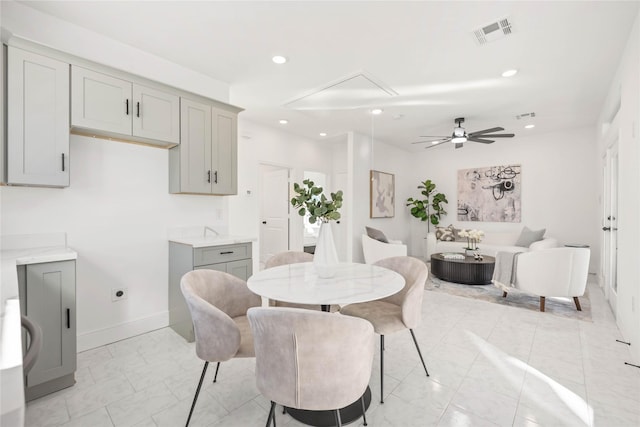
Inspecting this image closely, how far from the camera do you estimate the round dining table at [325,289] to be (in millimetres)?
1440

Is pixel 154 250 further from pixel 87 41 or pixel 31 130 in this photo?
pixel 87 41

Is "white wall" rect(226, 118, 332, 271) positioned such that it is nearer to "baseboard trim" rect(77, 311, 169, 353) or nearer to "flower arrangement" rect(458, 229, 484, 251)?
"baseboard trim" rect(77, 311, 169, 353)

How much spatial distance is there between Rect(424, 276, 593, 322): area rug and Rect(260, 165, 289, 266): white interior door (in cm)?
287

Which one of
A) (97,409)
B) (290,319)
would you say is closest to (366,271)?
(290,319)

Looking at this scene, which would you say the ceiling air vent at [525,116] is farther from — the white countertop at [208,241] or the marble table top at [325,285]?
the white countertop at [208,241]

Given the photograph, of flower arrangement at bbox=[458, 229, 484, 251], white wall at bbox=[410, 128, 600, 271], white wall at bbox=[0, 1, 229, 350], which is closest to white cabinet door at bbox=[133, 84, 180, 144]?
white wall at bbox=[0, 1, 229, 350]

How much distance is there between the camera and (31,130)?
1.99m

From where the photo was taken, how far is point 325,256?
1831 millimetres

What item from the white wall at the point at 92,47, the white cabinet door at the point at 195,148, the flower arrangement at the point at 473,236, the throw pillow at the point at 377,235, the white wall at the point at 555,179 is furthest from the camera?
the white wall at the point at 555,179

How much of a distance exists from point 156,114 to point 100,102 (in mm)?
408

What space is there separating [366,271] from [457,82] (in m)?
2.58

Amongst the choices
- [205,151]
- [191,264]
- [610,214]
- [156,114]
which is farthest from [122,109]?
[610,214]

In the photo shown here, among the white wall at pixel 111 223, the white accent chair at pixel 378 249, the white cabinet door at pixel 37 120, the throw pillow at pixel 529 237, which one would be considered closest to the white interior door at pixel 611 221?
the throw pillow at pixel 529 237

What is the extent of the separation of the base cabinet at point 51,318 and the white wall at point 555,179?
6653mm
